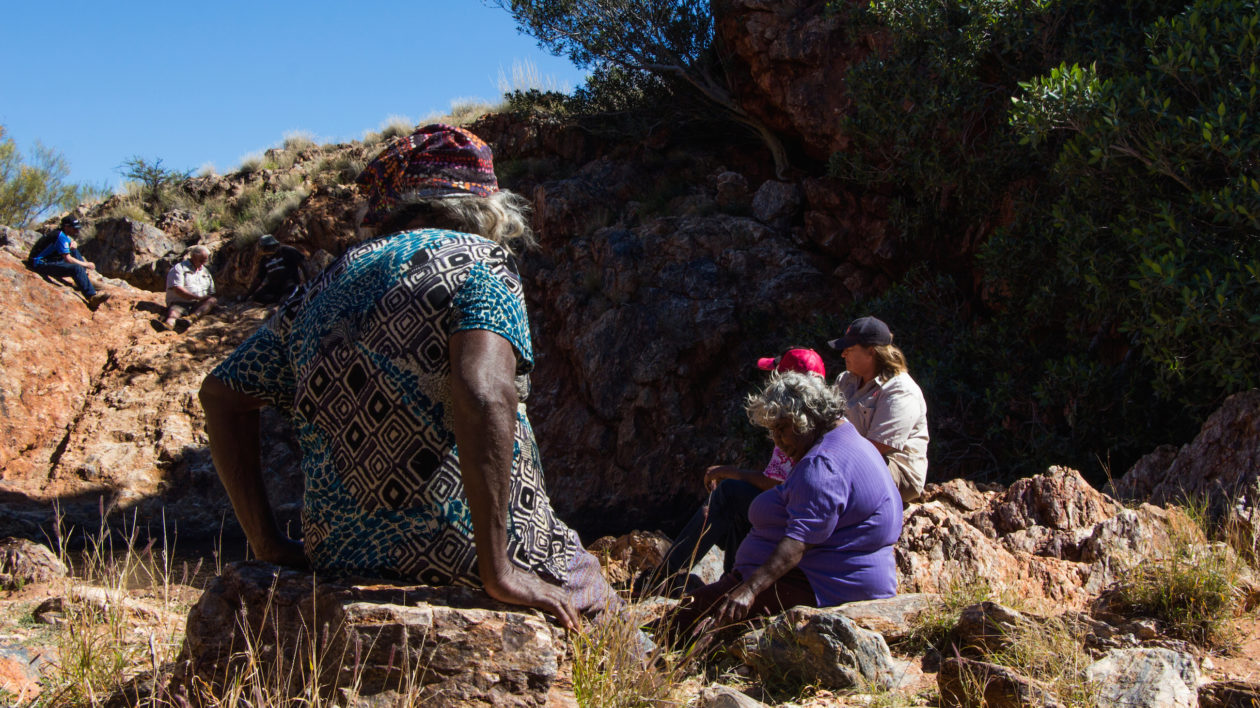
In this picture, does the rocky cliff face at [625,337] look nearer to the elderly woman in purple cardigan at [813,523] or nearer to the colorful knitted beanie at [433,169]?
the elderly woman in purple cardigan at [813,523]

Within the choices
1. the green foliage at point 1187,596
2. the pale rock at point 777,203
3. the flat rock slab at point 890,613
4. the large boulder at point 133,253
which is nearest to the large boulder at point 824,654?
the flat rock slab at point 890,613

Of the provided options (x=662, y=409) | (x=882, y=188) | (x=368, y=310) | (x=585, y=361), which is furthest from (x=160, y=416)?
(x=368, y=310)

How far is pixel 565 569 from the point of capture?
207cm

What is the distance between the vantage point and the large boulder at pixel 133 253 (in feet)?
55.8

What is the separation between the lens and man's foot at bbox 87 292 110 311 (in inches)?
491

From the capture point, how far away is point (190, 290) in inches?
524

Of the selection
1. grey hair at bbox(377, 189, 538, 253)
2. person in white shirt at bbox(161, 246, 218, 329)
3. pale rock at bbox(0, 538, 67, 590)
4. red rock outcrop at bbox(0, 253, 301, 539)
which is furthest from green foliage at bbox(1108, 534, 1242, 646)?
person in white shirt at bbox(161, 246, 218, 329)

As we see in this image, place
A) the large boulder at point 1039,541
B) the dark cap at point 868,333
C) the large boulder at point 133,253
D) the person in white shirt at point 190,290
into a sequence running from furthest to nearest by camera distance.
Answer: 1. the large boulder at point 133,253
2. the person in white shirt at point 190,290
3. the dark cap at point 868,333
4. the large boulder at point 1039,541

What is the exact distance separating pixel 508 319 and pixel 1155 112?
5771mm

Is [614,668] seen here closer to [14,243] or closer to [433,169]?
[433,169]

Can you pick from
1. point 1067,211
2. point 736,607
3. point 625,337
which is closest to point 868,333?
point 736,607

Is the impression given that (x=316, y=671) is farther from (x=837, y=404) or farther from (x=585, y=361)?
(x=585, y=361)

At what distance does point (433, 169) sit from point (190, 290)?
41.3ft

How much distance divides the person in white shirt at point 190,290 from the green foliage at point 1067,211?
918 centimetres
